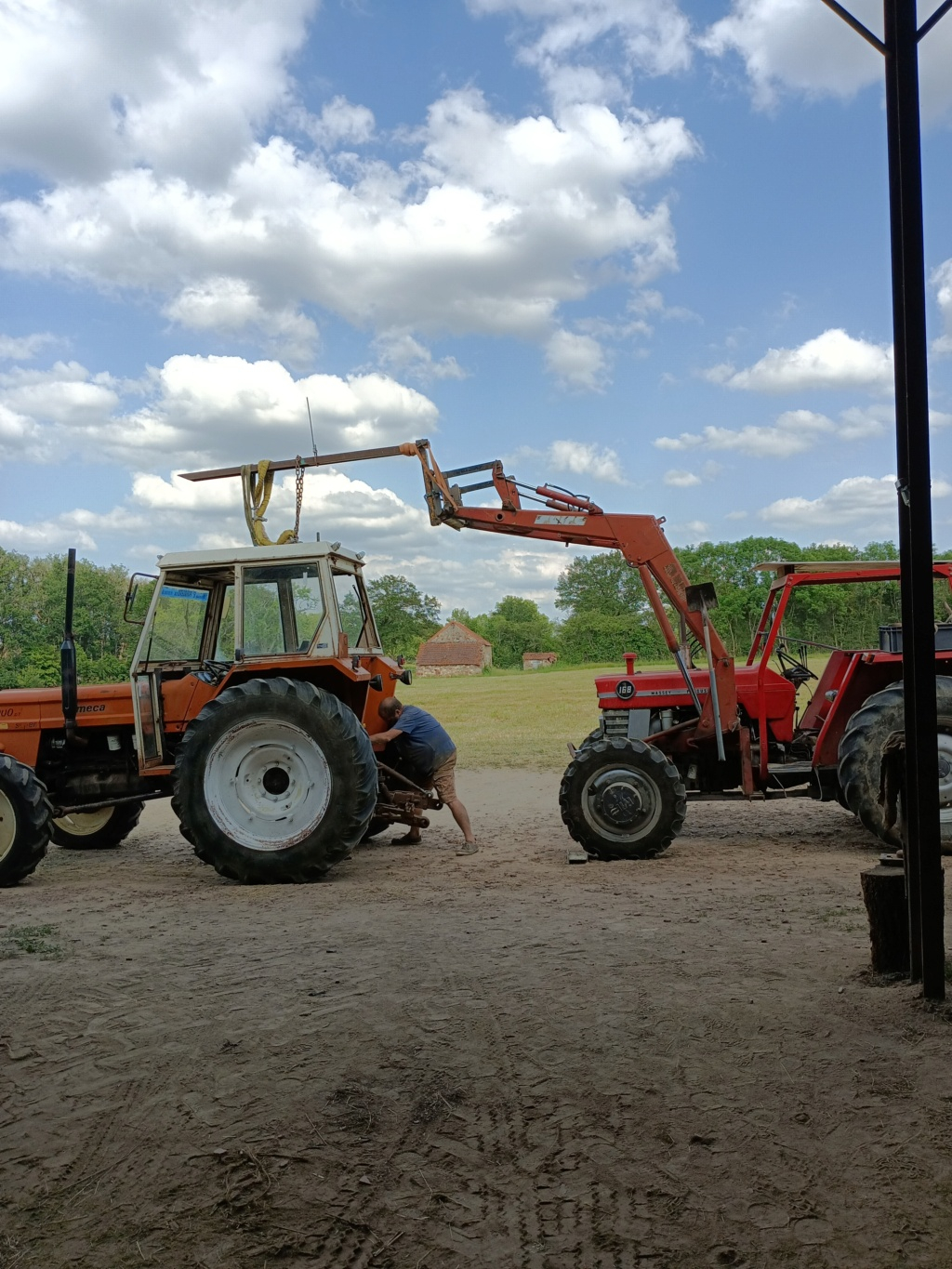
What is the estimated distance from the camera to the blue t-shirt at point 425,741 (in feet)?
27.9

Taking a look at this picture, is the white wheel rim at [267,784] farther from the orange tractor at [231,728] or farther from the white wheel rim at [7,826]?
the white wheel rim at [7,826]

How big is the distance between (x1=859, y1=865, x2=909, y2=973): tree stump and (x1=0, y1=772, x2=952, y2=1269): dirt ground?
158 millimetres

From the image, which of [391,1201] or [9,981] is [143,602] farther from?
[391,1201]

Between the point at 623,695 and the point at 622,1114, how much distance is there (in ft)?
20.0

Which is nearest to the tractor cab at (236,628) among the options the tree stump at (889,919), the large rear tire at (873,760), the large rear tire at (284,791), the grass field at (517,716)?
the large rear tire at (284,791)

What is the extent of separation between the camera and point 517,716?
26922 millimetres

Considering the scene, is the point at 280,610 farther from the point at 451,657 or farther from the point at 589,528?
the point at 451,657

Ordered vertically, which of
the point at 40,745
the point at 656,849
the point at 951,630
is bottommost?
the point at 656,849

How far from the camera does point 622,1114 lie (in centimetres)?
316

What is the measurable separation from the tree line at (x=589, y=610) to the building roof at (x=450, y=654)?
209cm

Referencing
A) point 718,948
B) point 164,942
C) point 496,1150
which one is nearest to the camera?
point 496,1150

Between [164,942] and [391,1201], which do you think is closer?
[391,1201]

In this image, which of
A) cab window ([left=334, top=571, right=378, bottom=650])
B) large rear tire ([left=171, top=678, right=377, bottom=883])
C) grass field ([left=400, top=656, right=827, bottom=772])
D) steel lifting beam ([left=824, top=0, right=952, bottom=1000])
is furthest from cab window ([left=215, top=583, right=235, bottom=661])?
steel lifting beam ([left=824, top=0, right=952, bottom=1000])

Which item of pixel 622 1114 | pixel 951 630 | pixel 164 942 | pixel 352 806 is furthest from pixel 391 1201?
pixel 951 630
